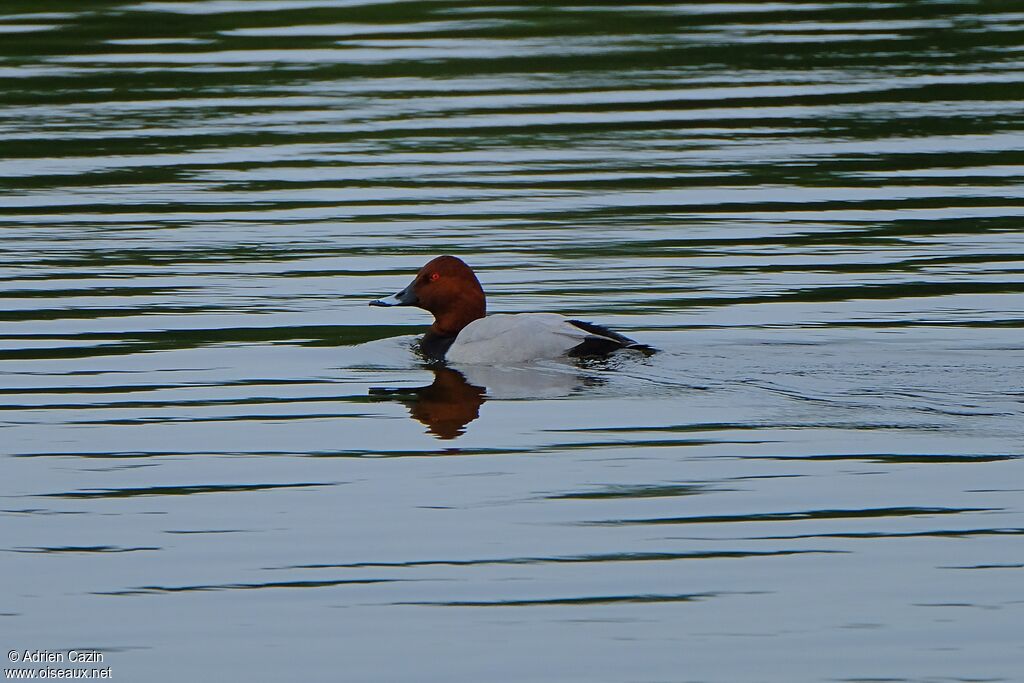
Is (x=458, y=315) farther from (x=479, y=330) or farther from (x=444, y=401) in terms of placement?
(x=444, y=401)

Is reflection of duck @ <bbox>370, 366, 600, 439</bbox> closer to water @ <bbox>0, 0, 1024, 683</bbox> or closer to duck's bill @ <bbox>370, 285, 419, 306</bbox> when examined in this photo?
water @ <bbox>0, 0, 1024, 683</bbox>

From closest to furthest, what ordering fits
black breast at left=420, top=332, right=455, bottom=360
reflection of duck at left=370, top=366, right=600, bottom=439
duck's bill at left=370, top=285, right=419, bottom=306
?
1. reflection of duck at left=370, top=366, right=600, bottom=439
2. black breast at left=420, top=332, right=455, bottom=360
3. duck's bill at left=370, top=285, right=419, bottom=306

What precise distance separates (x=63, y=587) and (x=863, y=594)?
2.58m

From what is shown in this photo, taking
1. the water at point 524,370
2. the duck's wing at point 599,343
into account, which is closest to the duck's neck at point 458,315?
the water at point 524,370

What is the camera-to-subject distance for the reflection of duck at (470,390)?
358 inches

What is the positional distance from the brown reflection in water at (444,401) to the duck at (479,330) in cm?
22

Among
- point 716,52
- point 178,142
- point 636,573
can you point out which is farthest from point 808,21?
point 636,573

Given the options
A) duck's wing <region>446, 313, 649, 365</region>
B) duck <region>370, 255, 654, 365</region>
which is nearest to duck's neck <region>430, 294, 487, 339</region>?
duck <region>370, 255, 654, 365</region>

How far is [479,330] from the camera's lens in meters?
10.3

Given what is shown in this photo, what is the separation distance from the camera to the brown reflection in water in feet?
28.9

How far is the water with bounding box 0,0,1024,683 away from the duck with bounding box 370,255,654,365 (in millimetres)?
160

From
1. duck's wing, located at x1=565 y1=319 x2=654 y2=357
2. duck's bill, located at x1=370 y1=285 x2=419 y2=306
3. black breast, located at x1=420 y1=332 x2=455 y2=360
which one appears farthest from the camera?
duck's bill, located at x1=370 y1=285 x2=419 y2=306

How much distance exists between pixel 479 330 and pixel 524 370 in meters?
0.41

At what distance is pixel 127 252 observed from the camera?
1334 centimetres
